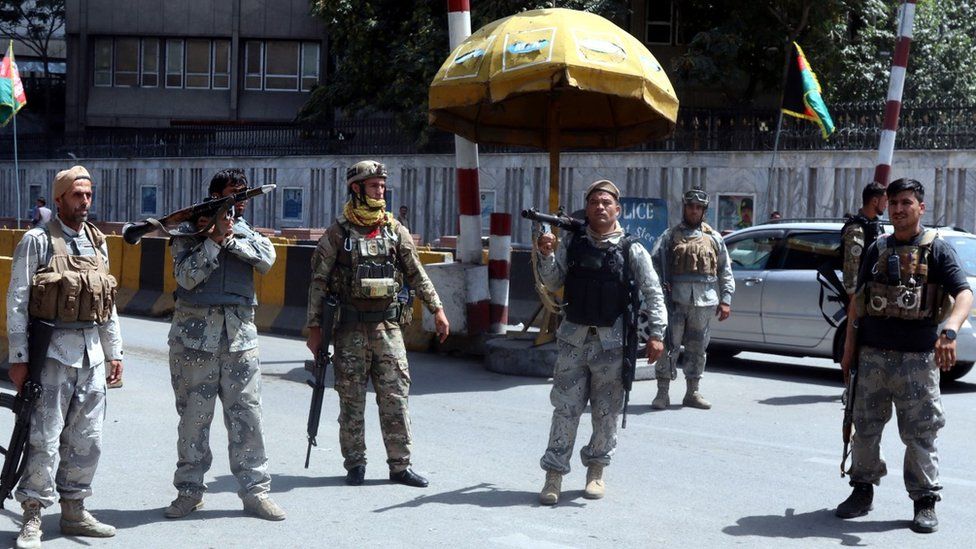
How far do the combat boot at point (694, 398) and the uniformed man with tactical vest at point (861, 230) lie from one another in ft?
4.97

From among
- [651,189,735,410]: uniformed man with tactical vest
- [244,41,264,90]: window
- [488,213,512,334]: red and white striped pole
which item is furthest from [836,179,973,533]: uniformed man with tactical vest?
[244,41,264,90]: window

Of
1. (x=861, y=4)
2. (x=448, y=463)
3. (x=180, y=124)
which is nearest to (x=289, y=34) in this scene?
(x=180, y=124)

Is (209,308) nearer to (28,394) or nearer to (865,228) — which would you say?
(28,394)

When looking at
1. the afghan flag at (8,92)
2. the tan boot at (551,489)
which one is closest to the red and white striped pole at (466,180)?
the tan boot at (551,489)

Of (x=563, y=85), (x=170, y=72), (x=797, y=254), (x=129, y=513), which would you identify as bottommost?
(x=129, y=513)

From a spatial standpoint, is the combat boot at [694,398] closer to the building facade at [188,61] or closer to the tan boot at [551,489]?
the tan boot at [551,489]

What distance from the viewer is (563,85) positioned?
10.5m

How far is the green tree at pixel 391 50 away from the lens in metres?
28.1

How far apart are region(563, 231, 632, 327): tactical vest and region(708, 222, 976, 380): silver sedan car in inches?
205

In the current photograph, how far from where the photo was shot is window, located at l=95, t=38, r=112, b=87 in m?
46.3

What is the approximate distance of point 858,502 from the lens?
6.57 m

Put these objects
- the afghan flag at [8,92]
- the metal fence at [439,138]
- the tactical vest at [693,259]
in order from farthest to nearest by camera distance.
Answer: the afghan flag at [8,92] < the metal fence at [439,138] < the tactical vest at [693,259]

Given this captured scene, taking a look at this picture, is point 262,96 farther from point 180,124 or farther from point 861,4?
point 861,4

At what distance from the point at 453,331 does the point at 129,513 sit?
6771 mm
